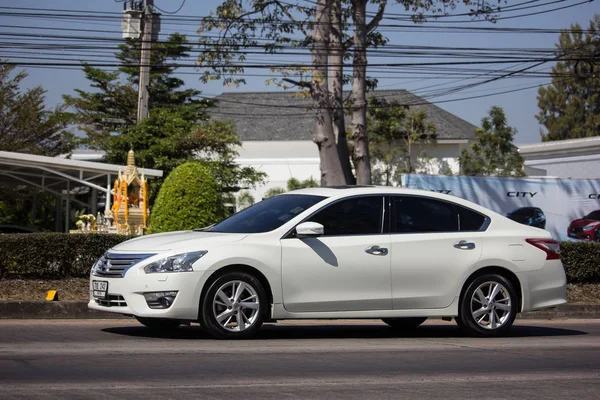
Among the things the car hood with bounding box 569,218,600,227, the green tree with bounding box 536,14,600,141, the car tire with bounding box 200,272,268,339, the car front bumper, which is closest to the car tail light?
the car tire with bounding box 200,272,268,339

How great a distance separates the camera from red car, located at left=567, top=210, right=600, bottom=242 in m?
24.8

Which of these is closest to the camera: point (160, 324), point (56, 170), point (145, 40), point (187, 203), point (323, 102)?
point (160, 324)

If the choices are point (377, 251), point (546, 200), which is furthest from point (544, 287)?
point (546, 200)

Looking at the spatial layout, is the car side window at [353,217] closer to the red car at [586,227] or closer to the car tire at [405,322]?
the car tire at [405,322]

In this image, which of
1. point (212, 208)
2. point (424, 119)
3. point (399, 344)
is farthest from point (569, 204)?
point (424, 119)

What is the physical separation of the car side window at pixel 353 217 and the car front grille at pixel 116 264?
1907 millimetres

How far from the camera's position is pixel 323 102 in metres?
22.4

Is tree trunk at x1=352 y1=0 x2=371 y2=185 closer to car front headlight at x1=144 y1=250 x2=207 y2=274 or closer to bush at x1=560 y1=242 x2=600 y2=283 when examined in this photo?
bush at x1=560 y1=242 x2=600 y2=283

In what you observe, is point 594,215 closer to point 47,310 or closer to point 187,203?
point 187,203

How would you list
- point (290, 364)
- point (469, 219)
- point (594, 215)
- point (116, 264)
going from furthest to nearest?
point (594, 215), point (469, 219), point (116, 264), point (290, 364)

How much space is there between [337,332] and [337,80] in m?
13.7

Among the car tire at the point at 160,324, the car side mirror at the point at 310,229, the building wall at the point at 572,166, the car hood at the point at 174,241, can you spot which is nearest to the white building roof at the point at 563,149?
the building wall at the point at 572,166

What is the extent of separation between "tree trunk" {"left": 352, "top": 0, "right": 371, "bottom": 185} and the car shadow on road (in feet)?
38.0

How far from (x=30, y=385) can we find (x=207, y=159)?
32.6m
